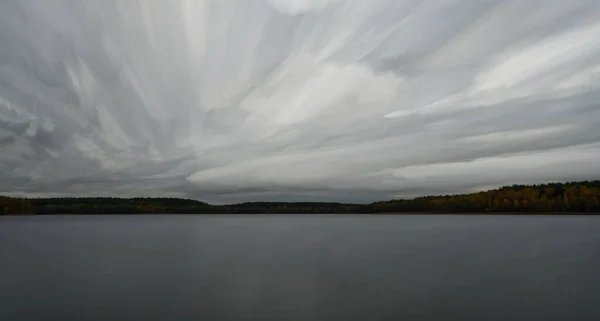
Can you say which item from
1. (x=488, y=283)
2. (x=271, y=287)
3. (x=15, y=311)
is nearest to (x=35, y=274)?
(x=15, y=311)

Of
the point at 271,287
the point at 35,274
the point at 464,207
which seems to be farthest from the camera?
the point at 464,207

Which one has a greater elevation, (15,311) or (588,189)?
(588,189)

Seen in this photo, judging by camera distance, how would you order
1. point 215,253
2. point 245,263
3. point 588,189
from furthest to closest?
1. point 588,189
2. point 215,253
3. point 245,263

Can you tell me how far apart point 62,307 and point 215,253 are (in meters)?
20.5

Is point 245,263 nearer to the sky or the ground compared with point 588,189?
nearer to the ground

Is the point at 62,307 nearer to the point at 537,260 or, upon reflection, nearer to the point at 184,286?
the point at 184,286

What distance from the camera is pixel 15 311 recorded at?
15.6 meters

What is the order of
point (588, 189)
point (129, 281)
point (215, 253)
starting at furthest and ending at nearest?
1. point (588, 189)
2. point (215, 253)
3. point (129, 281)

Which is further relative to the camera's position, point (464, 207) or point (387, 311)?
point (464, 207)

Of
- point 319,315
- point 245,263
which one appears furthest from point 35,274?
point 319,315

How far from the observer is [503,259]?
30578 millimetres

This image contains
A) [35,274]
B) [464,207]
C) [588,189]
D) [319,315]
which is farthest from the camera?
[464,207]

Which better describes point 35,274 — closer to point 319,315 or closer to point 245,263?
point 245,263

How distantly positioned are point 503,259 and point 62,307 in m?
27.9
